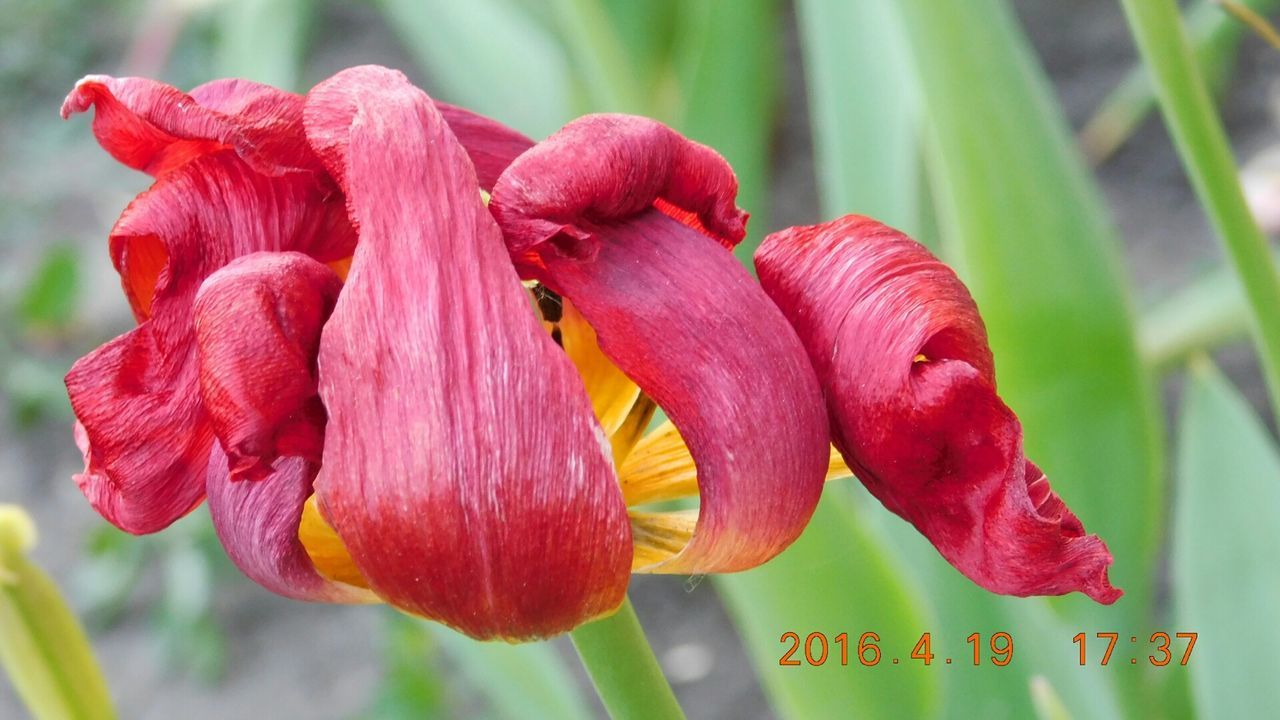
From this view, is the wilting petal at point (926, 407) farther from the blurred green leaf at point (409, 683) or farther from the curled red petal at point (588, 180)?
the blurred green leaf at point (409, 683)

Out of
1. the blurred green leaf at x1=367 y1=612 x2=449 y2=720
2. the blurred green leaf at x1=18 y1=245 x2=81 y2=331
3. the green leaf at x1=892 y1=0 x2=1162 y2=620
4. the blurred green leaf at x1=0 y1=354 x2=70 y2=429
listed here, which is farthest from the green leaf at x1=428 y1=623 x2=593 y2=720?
the blurred green leaf at x1=18 y1=245 x2=81 y2=331

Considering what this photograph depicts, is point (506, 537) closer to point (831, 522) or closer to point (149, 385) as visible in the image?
point (149, 385)

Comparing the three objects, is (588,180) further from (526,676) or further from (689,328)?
(526,676)

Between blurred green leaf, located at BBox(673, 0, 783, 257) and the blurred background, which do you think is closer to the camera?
the blurred background

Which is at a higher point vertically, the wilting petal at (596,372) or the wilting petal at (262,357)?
the wilting petal at (262,357)

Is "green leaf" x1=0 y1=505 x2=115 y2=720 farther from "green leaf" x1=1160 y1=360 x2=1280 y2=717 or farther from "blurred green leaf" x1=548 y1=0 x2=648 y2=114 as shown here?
"blurred green leaf" x1=548 y1=0 x2=648 y2=114

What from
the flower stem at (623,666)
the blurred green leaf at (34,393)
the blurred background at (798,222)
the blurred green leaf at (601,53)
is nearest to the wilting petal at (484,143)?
the flower stem at (623,666)

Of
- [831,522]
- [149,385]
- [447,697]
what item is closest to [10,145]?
[447,697]
